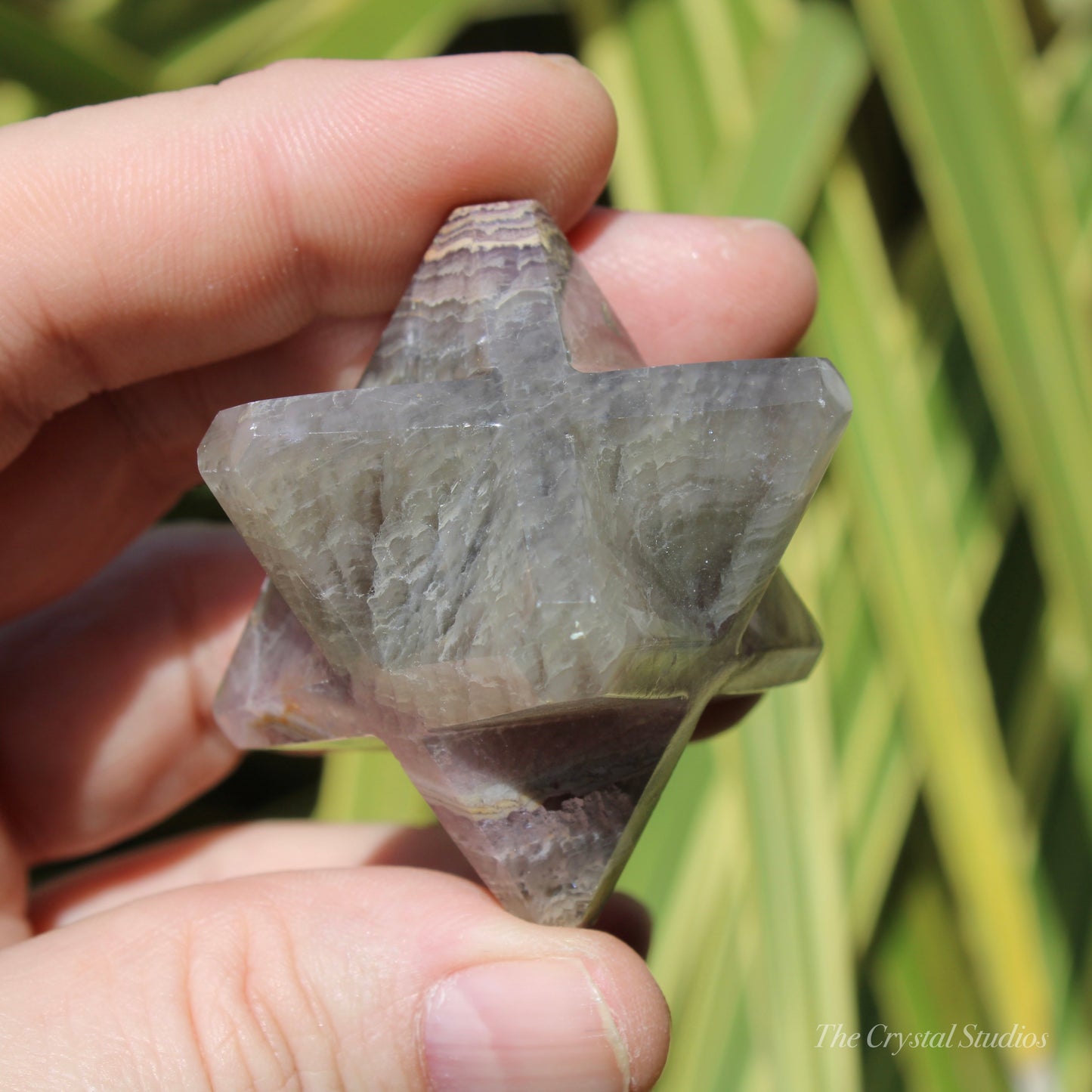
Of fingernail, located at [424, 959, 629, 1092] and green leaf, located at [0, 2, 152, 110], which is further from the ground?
green leaf, located at [0, 2, 152, 110]

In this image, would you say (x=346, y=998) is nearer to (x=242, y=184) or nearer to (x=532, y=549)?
(x=532, y=549)

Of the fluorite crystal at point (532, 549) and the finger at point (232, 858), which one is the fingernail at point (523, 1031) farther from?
the finger at point (232, 858)

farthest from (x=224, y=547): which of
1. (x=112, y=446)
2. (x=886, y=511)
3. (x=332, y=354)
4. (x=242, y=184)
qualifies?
(x=886, y=511)

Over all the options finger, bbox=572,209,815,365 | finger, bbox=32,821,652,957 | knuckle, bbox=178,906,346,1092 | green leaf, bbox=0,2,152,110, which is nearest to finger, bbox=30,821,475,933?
finger, bbox=32,821,652,957

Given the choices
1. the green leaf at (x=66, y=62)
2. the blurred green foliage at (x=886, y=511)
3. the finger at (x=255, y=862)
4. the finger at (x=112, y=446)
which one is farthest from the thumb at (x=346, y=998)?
the green leaf at (x=66, y=62)

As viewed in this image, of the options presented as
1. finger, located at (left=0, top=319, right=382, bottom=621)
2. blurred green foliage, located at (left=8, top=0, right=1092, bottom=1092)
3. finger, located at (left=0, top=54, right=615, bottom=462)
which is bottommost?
blurred green foliage, located at (left=8, top=0, right=1092, bottom=1092)

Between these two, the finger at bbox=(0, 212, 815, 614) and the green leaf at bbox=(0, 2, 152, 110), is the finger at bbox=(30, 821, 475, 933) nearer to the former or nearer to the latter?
the finger at bbox=(0, 212, 815, 614)

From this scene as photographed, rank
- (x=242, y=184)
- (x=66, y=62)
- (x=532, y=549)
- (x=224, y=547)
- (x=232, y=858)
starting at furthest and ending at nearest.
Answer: (x=66, y=62), (x=224, y=547), (x=232, y=858), (x=242, y=184), (x=532, y=549)
